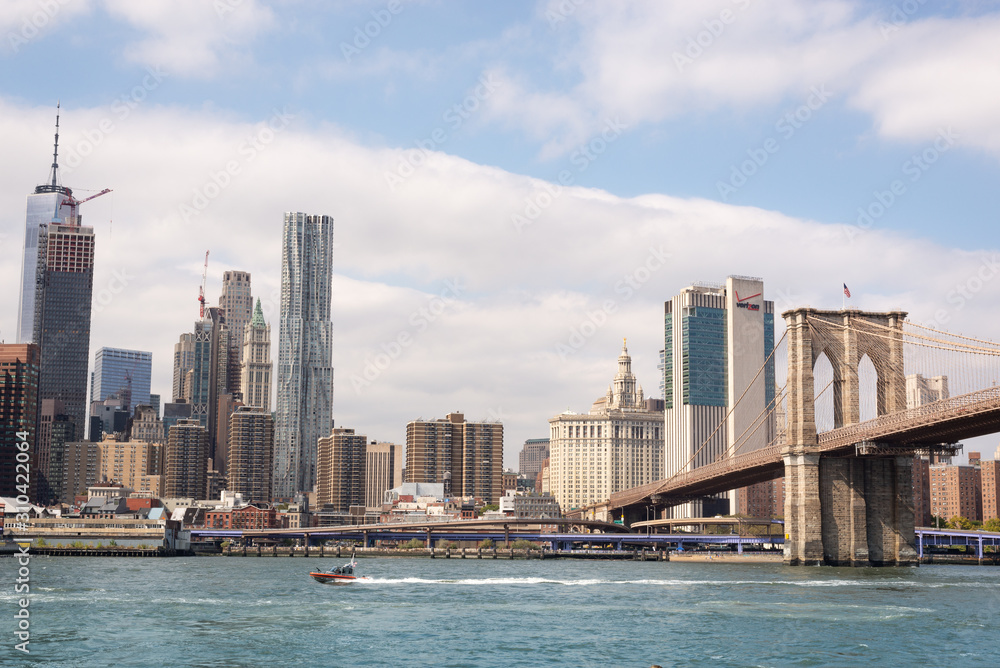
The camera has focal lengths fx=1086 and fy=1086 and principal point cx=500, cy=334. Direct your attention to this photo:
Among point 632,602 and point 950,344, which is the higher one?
point 950,344

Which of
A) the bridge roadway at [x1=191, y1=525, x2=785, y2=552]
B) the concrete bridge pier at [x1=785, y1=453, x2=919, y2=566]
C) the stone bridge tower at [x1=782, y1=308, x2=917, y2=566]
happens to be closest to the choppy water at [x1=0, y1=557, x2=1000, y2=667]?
the concrete bridge pier at [x1=785, y1=453, x2=919, y2=566]

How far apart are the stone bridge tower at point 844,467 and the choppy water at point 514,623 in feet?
40.0

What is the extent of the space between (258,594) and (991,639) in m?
46.2

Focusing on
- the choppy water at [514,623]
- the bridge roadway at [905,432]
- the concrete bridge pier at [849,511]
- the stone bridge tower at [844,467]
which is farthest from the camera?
the stone bridge tower at [844,467]

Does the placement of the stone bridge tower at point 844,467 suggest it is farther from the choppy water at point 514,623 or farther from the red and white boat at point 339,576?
the red and white boat at point 339,576

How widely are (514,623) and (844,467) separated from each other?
53.6 meters

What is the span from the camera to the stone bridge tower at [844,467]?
97812mm

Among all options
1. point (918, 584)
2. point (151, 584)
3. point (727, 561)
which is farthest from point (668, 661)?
point (727, 561)

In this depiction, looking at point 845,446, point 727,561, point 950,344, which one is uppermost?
point 950,344

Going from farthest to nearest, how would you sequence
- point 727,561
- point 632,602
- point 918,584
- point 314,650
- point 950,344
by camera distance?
point 727,561 → point 950,344 → point 918,584 → point 632,602 → point 314,650

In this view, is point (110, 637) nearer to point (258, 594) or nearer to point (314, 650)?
point (314, 650)

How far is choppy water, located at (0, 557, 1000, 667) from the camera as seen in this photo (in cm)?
4475

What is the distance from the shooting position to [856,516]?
9862cm

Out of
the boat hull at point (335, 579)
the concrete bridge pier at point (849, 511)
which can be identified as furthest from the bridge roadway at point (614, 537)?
the boat hull at point (335, 579)
